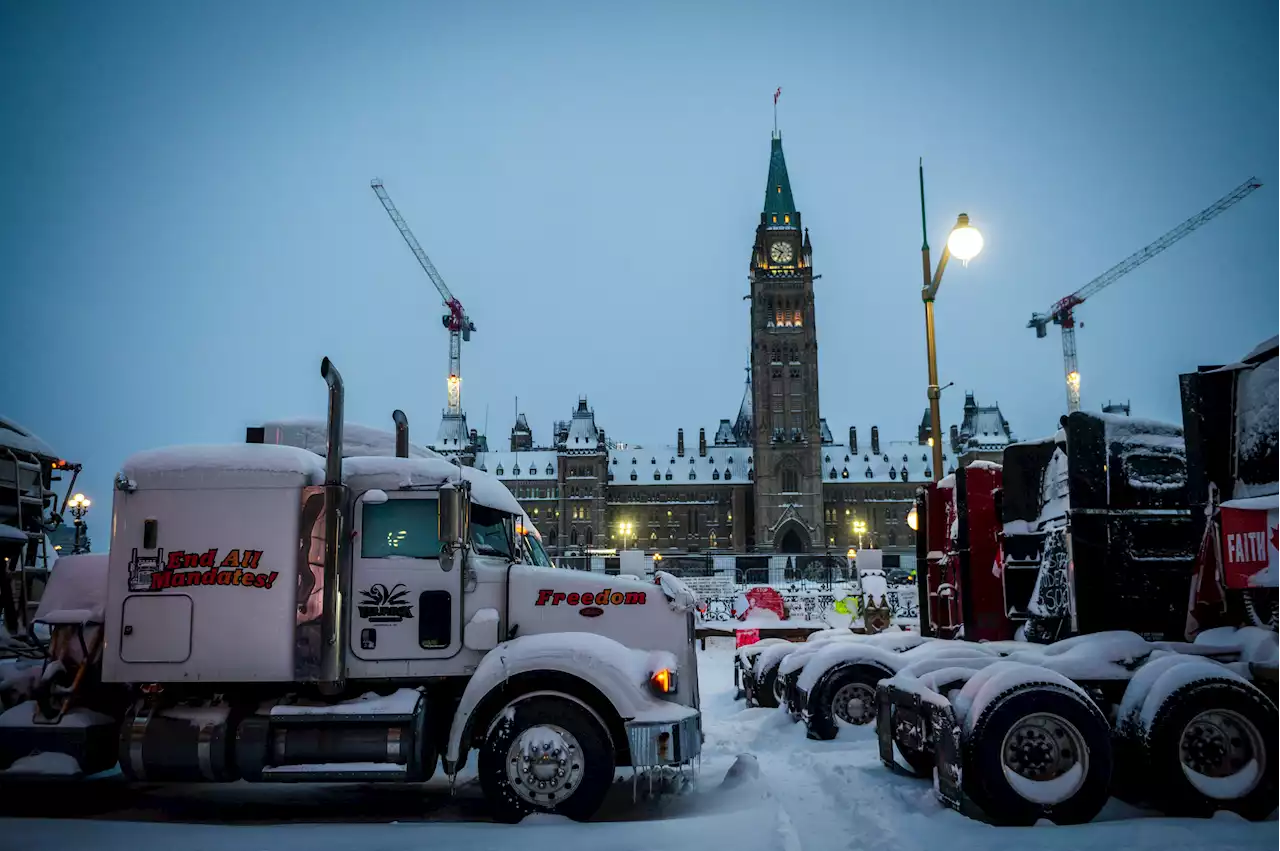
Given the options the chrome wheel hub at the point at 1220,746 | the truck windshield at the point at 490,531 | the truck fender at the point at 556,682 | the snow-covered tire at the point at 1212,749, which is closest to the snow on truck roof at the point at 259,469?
the truck windshield at the point at 490,531

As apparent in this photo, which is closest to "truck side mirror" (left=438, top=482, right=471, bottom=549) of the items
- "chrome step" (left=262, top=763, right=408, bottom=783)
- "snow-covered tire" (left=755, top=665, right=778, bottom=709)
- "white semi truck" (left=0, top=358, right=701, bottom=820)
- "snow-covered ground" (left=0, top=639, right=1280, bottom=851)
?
"white semi truck" (left=0, top=358, right=701, bottom=820)

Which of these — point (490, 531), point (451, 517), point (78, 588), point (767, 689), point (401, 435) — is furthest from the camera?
point (767, 689)

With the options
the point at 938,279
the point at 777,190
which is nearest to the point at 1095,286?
the point at 777,190

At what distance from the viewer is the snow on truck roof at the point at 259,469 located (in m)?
8.05

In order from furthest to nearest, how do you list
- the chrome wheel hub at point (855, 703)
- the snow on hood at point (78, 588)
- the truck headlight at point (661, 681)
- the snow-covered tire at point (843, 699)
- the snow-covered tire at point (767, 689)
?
the snow-covered tire at point (767, 689)
the chrome wheel hub at point (855, 703)
the snow-covered tire at point (843, 699)
the snow on hood at point (78, 588)
the truck headlight at point (661, 681)

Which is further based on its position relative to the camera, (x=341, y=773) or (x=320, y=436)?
(x=320, y=436)

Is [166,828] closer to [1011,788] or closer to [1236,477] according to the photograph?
[1011,788]

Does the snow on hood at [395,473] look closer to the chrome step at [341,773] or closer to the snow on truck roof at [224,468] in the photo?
the snow on truck roof at [224,468]

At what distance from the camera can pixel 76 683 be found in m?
8.13

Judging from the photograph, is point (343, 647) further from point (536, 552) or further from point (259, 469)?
point (536, 552)

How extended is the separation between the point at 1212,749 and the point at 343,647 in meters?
7.31

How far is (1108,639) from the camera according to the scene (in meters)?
8.14

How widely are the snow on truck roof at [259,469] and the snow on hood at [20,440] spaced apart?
7863 millimetres

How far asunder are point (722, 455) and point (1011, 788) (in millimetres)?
115668
